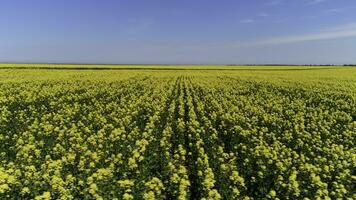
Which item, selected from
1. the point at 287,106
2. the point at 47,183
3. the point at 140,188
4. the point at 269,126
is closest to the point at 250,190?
the point at 140,188

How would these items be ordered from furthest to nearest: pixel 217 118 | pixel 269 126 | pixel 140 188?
pixel 217 118
pixel 269 126
pixel 140 188

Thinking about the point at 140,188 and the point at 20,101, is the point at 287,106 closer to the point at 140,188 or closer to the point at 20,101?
the point at 140,188

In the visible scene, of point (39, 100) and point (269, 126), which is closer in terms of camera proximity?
point (269, 126)

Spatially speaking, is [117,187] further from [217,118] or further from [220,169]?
[217,118]

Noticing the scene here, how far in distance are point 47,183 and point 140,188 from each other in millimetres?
2122

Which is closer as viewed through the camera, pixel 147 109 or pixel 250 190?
pixel 250 190

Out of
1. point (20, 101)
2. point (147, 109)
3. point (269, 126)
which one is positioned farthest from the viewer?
point (20, 101)

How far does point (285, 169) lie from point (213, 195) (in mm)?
2970

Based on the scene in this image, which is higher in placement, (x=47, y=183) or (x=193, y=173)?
(x=47, y=183)

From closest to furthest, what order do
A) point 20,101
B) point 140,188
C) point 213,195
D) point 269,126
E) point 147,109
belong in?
1. point 213,195
2. point 140,188
3. point 269,126
4. point 147,109
5. point 20,101

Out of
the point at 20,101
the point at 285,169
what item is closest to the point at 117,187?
the point at 285,169

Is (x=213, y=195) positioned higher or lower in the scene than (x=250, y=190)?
higher

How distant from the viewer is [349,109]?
70.4ft

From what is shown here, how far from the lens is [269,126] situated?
15719mm
